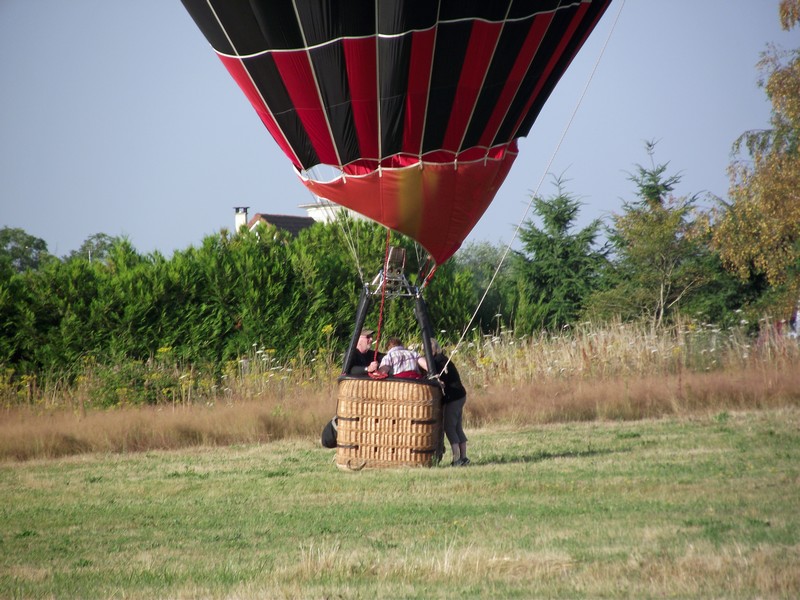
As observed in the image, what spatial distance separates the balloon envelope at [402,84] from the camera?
32.1 ft

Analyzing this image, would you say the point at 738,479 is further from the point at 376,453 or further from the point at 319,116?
the point at 319,116

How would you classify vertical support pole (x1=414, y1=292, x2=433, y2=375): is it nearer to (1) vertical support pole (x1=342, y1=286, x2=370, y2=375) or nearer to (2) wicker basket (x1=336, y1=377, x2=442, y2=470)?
(2) wicker basket (x1=336, y1=377, x2=442, y2=470)

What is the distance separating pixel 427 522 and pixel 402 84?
4283 mm

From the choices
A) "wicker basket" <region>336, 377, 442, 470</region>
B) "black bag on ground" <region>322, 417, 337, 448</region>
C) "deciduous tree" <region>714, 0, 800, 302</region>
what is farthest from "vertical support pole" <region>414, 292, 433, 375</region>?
"deciduous tree" <region>714, 0, 800, 302</region>

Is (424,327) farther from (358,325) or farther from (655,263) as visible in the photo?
(655,263)

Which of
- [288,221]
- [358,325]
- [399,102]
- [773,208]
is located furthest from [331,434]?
[288,221]

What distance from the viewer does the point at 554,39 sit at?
Answer: 10.5m

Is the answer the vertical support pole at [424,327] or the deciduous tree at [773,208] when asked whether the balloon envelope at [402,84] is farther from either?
the deciduous tree at [773,208]

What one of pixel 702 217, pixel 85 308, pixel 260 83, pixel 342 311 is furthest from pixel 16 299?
pixel 702 217

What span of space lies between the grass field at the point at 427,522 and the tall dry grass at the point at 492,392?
85 centimetres

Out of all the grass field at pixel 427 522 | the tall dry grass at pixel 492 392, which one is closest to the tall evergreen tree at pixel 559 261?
the tall dry grass at pixel 492 392

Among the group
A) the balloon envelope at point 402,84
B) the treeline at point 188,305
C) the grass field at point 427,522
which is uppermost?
the balloon envelope at point 402,84

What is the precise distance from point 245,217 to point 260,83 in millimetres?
39850

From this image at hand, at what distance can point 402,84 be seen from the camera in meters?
10.0
